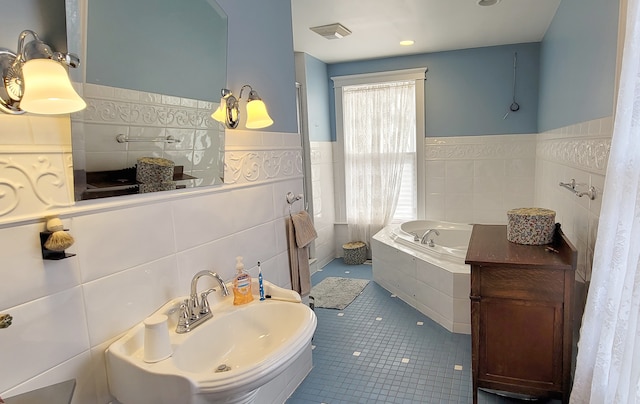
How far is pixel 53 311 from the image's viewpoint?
3.60 ft

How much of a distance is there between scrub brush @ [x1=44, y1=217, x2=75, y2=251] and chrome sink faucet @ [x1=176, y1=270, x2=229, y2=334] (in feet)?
1.68

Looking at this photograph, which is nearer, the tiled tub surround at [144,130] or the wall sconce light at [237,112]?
the tiled tub surround at [144,130]

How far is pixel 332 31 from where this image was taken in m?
3.29

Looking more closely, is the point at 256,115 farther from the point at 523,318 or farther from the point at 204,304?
the point at 523,318

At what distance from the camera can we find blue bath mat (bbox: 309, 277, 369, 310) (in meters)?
3.48

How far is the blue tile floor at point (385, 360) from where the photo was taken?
220 centimetres

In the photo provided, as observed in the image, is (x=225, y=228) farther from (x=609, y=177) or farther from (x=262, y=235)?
(x=609, y=177)

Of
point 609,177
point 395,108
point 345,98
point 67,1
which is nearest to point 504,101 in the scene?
point 395,108

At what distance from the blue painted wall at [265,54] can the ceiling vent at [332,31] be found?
3.37ft

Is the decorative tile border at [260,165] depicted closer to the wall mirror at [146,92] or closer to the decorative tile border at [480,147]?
the wall mirror at [146,92]

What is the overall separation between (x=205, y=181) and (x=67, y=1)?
791mm

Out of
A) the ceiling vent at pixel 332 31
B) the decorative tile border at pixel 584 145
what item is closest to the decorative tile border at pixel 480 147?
the decorative tile border at pixel 584 145

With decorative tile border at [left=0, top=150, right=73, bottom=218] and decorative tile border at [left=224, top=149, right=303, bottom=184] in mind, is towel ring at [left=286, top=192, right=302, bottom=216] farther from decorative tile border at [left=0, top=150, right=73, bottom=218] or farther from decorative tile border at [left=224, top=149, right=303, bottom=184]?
decorative tile border at [left=0, top=150, right=73, bottom=218]

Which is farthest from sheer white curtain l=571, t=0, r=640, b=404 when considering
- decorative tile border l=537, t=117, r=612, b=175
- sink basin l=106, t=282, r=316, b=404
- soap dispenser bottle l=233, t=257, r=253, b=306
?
soap dispenser bottle l=233, t=257, r=253, b=306
